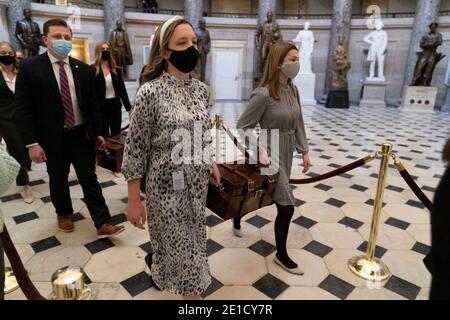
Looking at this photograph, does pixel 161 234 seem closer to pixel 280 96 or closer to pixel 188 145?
pixel 188 145

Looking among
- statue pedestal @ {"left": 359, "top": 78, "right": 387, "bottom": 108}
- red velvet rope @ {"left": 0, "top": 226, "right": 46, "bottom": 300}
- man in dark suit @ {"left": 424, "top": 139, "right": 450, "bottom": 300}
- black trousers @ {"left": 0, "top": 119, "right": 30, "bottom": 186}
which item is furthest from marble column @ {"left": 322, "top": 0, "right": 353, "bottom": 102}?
red velvet rope @ {"left": 0, "top": 226, "right": 46, "bottom": 300}

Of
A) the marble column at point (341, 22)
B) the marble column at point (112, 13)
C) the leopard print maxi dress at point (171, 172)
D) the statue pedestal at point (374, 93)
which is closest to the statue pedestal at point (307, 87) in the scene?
the marble column at point (341, 22)

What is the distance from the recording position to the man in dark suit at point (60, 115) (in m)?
2.53

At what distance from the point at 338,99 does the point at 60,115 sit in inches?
488

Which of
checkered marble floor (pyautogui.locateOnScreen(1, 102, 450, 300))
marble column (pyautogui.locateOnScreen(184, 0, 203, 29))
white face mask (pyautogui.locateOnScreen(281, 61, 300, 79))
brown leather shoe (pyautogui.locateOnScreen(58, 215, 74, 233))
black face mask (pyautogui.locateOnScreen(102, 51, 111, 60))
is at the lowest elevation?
checkered marble floor (pyautogui.locateOnScreen(1, 102, 450, 300))

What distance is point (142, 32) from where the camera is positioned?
1480 cm

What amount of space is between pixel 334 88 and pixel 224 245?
1185 centimetres

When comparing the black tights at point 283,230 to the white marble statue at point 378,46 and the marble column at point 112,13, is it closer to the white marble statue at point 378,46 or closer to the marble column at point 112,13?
the marble column at point 112,13

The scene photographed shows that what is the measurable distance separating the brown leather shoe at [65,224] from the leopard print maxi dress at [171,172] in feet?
5.36

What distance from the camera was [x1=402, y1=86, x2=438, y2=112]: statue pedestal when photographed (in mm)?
12430

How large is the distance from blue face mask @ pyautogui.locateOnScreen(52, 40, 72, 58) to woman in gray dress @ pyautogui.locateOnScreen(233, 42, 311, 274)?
156 cm

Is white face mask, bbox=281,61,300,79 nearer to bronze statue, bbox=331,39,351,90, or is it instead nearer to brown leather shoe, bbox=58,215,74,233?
brown leather shoe, bbox=58,215,74,233
